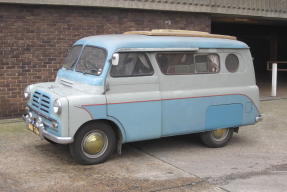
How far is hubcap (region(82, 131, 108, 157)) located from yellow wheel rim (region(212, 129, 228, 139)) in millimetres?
2115

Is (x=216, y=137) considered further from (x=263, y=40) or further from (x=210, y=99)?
(x=263, y=40)

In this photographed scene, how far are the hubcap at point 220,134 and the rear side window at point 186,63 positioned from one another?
1.08 metres

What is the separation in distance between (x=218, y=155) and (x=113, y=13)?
5.09 meters

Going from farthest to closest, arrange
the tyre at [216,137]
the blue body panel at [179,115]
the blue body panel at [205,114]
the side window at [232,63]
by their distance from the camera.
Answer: the side window at [232,63] < the tyre at [216,137] < the blue body panel at [205,114] < the blue body panel at [179,115]

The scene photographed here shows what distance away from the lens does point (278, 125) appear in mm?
9125

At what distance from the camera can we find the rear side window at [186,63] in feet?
21.6

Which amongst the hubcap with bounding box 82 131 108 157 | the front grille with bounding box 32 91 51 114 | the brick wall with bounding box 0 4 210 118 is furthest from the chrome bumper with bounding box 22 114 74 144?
the brick wall with bounding box 0 4 210 118

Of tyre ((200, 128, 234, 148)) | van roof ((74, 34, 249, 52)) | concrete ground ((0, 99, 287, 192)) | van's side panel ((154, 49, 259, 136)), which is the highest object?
van roof ((74, 34, 249, 52))

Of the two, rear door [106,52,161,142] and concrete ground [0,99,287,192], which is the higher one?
rear door [106,52,161,142]

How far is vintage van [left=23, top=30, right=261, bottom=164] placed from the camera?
19.4ft

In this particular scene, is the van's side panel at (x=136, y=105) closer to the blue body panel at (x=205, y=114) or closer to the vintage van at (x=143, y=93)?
the vintage van at (x=143, y=93)

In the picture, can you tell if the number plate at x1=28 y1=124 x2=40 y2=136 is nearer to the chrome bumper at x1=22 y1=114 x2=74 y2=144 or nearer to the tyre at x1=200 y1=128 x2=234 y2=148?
the chrome bumper at x1=22 y1=114 x2=74 y2=144

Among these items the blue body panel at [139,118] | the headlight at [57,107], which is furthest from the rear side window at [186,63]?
the headlight at [57,107]

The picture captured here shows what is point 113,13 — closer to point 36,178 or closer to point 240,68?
point 240,68
